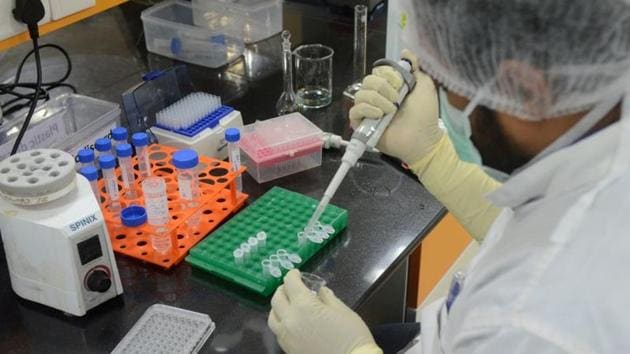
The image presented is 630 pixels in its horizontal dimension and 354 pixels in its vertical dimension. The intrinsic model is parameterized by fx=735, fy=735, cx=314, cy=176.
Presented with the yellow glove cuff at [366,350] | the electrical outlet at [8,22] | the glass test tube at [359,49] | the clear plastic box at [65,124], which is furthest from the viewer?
the glass test tube at [359,49]

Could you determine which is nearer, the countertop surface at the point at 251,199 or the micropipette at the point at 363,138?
the countertop surface at the point at 251,199

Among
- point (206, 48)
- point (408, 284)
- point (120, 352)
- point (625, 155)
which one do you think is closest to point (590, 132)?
point (625, 155)

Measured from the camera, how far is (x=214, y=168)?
4.59 feet

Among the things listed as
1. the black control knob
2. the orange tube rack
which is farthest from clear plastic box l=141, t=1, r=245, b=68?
the black control knob

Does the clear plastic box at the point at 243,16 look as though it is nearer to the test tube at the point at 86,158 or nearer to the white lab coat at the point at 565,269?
the test tube at the point at 86,158

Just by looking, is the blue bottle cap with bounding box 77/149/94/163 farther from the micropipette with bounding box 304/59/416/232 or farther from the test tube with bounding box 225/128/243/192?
the micropipette with bounding box 304/59/416/232

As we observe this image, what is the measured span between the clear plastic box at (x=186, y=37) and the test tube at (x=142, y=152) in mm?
567

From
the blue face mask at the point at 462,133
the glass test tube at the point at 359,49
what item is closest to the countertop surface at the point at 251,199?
the glass test tube at the point at 359,49

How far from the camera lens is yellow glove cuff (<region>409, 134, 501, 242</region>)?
1247 mm

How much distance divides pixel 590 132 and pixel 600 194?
66 mm

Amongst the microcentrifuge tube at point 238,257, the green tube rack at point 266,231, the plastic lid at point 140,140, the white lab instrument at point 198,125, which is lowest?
the green tube rack at point 266,231

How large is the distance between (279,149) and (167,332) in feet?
1.57

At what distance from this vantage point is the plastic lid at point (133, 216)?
48.7 inches

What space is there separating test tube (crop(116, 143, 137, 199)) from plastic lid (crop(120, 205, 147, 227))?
2.4 inches
